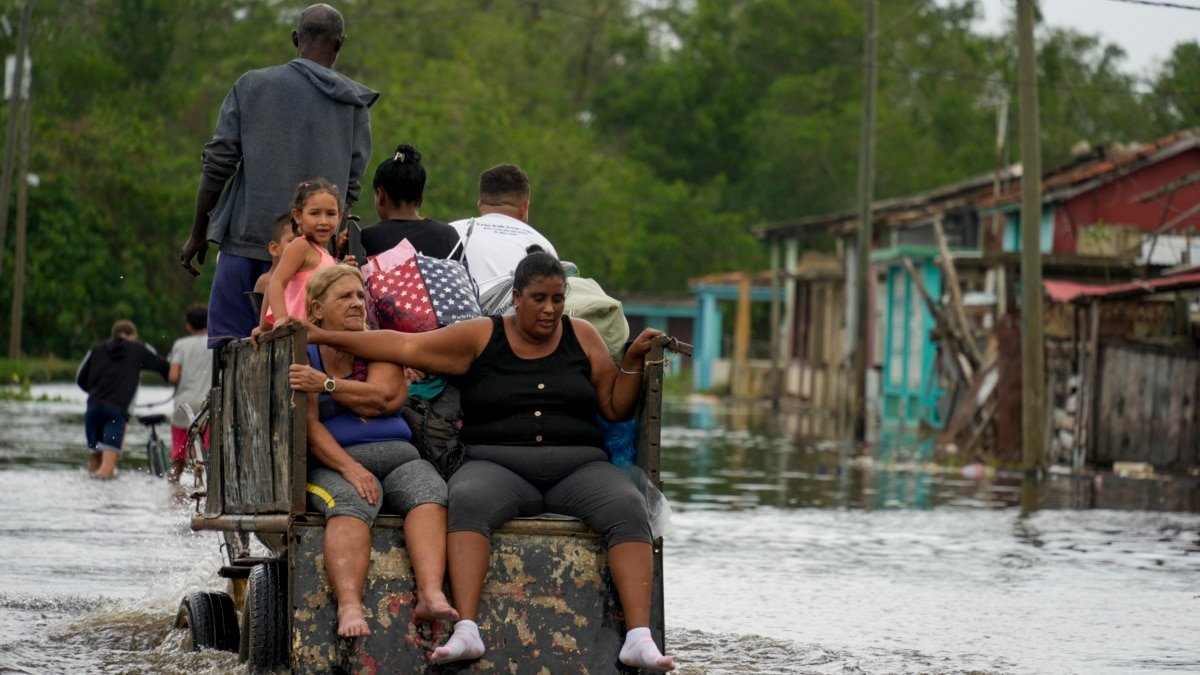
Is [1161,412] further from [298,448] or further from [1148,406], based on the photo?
[298,448]

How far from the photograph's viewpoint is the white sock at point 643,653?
22.1 feet

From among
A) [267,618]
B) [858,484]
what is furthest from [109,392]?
[267,618]

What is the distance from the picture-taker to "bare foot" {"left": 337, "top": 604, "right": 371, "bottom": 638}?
659 cm

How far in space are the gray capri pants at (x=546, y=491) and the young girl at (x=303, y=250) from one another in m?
1.00

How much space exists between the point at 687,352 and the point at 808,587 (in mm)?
4678

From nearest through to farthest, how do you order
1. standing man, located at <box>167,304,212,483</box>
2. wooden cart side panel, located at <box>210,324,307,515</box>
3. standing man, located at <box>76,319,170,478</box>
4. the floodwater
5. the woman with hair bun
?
wooden cart side panel, located at <box>210,324,307,515</box> < the woman with hair bun < the floodwater < standing man, located at <box>167,304,212,483</box> < standing man, located at <box>76,319,170,478</box>

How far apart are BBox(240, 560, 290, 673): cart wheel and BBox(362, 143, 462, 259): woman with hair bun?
1.63 metres

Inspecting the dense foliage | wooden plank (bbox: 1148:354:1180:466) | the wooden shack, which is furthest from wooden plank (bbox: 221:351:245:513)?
the dense foliage

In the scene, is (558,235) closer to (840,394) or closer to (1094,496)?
(840,394)

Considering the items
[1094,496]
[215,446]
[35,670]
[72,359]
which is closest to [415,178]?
[215,446]

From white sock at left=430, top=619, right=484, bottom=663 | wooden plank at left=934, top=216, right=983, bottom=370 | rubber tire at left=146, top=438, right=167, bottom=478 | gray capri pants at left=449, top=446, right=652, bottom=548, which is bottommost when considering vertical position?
white sock at left=430, top=619, right=484, bottom=663

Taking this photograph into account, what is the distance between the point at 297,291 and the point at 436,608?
1682 mm

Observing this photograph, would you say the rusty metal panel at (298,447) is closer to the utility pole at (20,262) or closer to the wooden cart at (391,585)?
the wooden cart at (391,585)

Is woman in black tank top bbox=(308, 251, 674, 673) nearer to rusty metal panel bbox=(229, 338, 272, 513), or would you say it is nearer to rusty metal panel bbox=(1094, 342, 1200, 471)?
rusty metal panel bbox=(229, 338, 272, 513)
